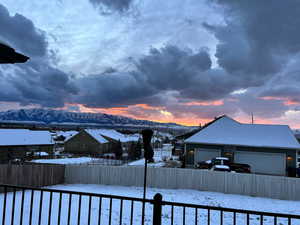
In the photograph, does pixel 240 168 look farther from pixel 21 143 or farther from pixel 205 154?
pixel 21 143

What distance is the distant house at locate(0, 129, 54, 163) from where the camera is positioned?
2638 cm

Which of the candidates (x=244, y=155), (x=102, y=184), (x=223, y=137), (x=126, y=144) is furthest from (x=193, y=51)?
(x=126, y=144)

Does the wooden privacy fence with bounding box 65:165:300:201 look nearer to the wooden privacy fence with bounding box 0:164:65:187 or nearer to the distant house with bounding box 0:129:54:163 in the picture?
the wooden privacy fence with bounding box 0:164:65:187

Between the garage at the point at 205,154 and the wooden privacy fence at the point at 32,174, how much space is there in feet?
38.3

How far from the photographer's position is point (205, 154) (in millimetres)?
19562

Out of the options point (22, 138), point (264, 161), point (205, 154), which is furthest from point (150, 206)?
point (22, 138)

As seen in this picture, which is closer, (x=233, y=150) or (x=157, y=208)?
(x=157, y=208)

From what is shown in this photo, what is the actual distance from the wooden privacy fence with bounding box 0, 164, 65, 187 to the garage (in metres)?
11.7

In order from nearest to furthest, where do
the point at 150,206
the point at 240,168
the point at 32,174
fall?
the point at 150,206
the point at 32,174
the point at 240,168

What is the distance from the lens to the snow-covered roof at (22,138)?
27259 mm

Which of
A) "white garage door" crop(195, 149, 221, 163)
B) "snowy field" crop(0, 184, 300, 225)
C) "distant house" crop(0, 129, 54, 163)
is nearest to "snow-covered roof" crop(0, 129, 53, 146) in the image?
"distant house" crop(0, 129, 54, 163)

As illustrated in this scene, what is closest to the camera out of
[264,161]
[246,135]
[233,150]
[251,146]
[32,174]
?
[32,174]

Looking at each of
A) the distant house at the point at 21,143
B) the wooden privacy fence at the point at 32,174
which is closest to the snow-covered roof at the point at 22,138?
the distant house at the point at 21,143

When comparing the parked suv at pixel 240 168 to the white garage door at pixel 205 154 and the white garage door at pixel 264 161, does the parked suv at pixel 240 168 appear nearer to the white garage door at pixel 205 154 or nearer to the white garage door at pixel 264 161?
the white garage door at pixel 264 161
